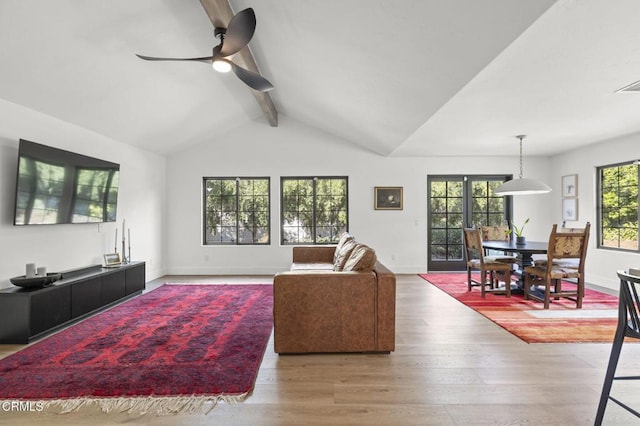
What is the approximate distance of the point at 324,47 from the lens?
10.9ft

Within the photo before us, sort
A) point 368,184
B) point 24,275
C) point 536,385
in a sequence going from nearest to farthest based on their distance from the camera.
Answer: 1. point 536,385
2. point 24,275
3. point 368,184

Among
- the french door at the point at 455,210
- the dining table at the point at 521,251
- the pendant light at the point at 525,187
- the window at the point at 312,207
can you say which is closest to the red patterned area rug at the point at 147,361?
the window at the point at 312,207

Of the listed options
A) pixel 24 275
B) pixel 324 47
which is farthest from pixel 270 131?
pixel 24 275

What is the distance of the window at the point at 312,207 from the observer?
679 cm

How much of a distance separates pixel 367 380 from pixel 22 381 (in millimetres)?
2452

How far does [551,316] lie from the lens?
3869 mm

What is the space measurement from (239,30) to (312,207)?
180 inches

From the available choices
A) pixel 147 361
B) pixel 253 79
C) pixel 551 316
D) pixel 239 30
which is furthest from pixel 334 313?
pixel 551 316

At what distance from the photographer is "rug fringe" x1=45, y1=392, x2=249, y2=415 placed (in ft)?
6.76

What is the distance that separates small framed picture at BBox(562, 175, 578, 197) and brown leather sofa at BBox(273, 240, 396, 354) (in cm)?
505

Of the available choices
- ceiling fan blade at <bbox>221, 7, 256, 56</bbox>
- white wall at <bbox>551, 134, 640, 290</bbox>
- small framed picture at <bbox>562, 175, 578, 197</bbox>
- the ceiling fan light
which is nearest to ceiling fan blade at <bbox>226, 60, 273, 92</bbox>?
the ceiling fan light

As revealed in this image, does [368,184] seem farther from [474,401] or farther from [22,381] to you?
[22,381]

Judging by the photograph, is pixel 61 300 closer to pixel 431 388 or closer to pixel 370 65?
pixel 431 388

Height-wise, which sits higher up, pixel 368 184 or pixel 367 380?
pixel 368 184
